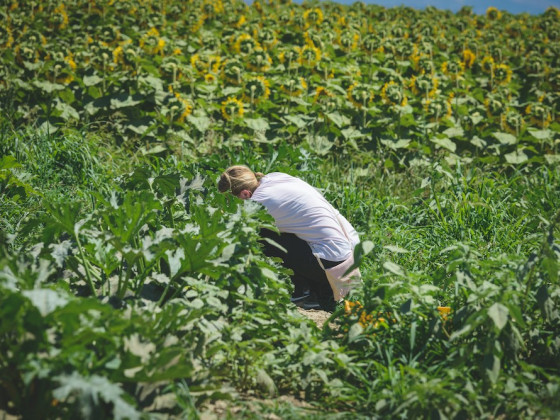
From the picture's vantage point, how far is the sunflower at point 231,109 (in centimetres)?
614

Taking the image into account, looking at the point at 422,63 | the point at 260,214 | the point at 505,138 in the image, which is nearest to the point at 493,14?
the point at 422,63

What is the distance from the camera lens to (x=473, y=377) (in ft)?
8.82

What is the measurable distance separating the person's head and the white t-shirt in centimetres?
7

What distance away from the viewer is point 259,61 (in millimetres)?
7070

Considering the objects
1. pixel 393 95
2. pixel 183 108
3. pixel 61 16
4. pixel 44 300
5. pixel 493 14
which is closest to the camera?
pixel 44 300

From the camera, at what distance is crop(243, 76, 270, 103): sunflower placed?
6277 millimetres

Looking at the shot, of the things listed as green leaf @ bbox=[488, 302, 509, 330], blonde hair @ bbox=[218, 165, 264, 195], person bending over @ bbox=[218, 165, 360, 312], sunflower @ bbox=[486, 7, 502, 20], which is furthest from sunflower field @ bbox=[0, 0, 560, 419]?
sunflower @ bbox=[486, 7, 502, 20]

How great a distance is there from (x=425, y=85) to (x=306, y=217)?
10.9 feet

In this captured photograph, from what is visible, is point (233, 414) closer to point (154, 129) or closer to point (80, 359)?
point (80, 359)

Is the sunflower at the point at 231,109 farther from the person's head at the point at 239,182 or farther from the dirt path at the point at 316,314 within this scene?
the dirt path at the point at 316,314

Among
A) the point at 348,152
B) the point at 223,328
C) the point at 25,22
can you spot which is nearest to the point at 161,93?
the point at 348,152

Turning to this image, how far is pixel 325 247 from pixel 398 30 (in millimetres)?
6982

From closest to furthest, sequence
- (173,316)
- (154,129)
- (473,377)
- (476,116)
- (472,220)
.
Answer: (173,316), (473,377), (472,220), (154,129), (476,116)

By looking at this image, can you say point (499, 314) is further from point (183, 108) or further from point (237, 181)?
point (183, 108)
